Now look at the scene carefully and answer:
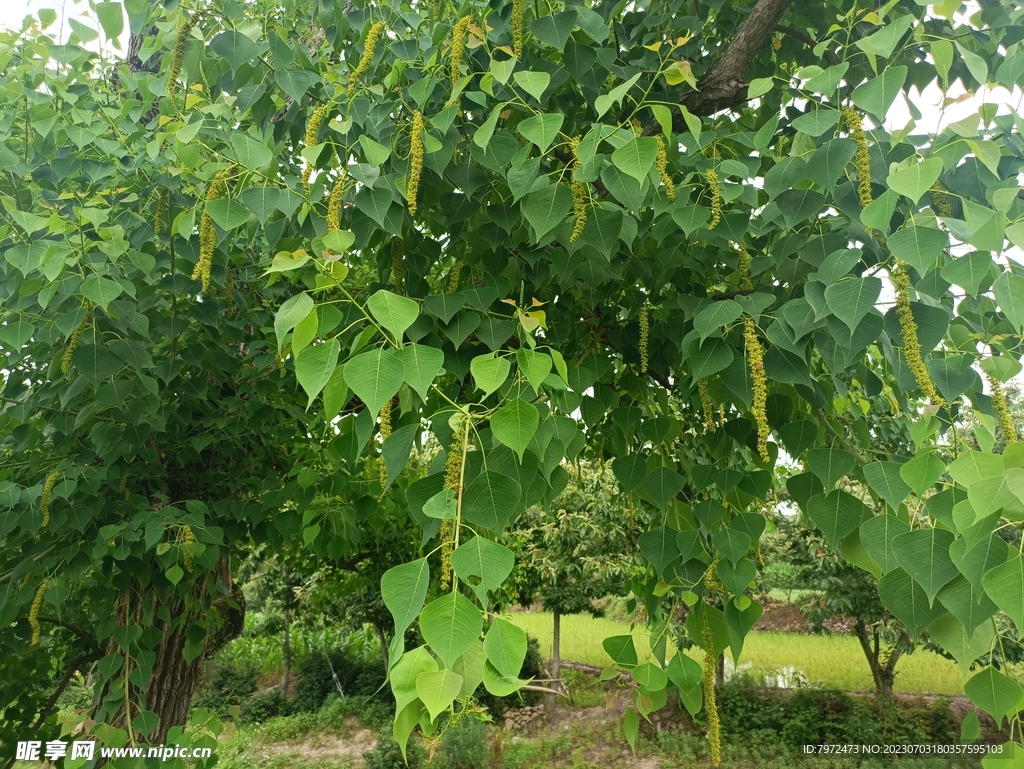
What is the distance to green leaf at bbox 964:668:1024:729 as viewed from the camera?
1054 millimetres

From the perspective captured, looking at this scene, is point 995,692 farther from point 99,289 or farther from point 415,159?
point 99,289

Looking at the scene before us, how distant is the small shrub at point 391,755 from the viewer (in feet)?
20.6

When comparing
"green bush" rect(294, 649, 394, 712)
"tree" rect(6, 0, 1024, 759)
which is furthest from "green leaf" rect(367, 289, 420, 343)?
"green bush" rect(294, 649, 394, 712)

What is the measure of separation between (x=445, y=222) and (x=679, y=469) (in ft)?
3.11

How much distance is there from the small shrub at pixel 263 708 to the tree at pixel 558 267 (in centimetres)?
680

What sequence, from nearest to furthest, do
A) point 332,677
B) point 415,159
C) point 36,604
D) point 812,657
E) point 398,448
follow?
point 398,448 < point 415,159 < point 36,604 < point 812,657 < point 332,677

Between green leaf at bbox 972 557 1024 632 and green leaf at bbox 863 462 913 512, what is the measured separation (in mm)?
268

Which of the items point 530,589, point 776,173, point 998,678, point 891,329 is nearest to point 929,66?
point 776,173

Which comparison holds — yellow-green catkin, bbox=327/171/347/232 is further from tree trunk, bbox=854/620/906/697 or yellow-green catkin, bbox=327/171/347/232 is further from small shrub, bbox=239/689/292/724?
small shrub, bbox=239/689/292/724

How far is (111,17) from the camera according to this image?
1.46 metres

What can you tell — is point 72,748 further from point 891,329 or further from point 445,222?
point 891,329

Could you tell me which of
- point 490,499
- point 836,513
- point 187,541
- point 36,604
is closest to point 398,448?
point 490,499

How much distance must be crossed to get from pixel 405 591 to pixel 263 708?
896cm

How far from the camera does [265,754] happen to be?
704 centimetres
